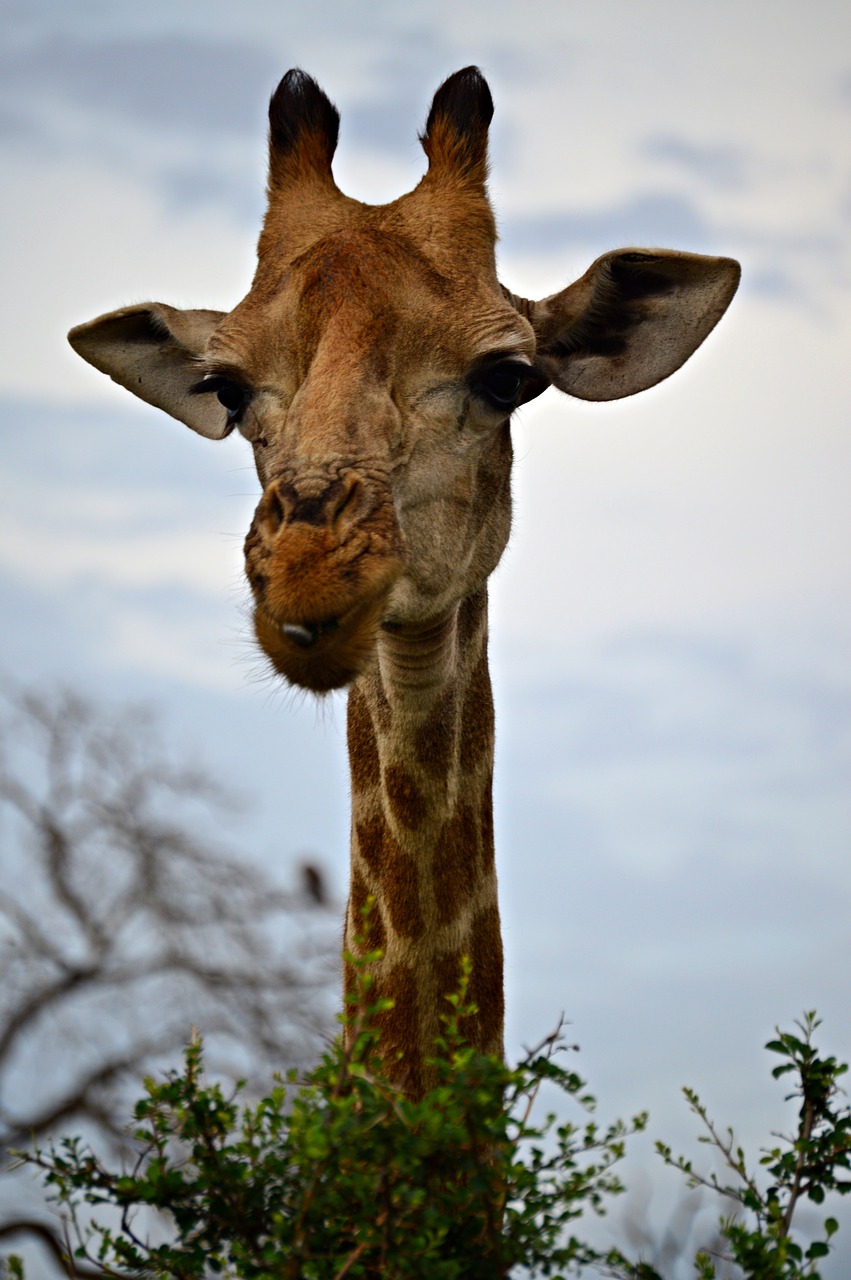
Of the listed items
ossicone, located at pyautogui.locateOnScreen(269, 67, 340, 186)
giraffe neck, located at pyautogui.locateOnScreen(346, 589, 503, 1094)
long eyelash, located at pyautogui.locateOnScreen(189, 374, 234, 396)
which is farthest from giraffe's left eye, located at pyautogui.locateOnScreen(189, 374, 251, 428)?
ossicone, located at pyautogui.locateOnScreen(269, 67, 340, 186)

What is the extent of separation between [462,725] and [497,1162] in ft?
7.54

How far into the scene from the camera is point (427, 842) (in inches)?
215

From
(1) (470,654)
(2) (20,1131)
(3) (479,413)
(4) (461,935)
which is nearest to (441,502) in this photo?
(3) (479,413)

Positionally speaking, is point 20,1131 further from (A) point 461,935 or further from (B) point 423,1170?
(B) point 423,1170

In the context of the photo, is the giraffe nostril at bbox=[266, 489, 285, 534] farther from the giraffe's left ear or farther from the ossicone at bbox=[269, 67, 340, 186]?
the ossicone at bbox=[269, 67, 340, 186]

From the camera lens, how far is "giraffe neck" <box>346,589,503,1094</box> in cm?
534

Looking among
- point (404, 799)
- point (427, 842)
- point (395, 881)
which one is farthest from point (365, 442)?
point (395, 881)

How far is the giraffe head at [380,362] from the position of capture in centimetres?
432

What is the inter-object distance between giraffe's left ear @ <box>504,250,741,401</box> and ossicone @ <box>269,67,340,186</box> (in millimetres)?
953

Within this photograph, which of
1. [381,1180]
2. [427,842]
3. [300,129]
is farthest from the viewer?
[300,129]

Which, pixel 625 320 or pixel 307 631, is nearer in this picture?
pixel 307 631

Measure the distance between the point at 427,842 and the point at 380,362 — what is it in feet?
5.38

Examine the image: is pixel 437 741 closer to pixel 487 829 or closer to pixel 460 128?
pixel 487 829

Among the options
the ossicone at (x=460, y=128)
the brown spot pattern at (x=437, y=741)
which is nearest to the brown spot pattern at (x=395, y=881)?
the brown spot pattern at (x=437, y=741)
